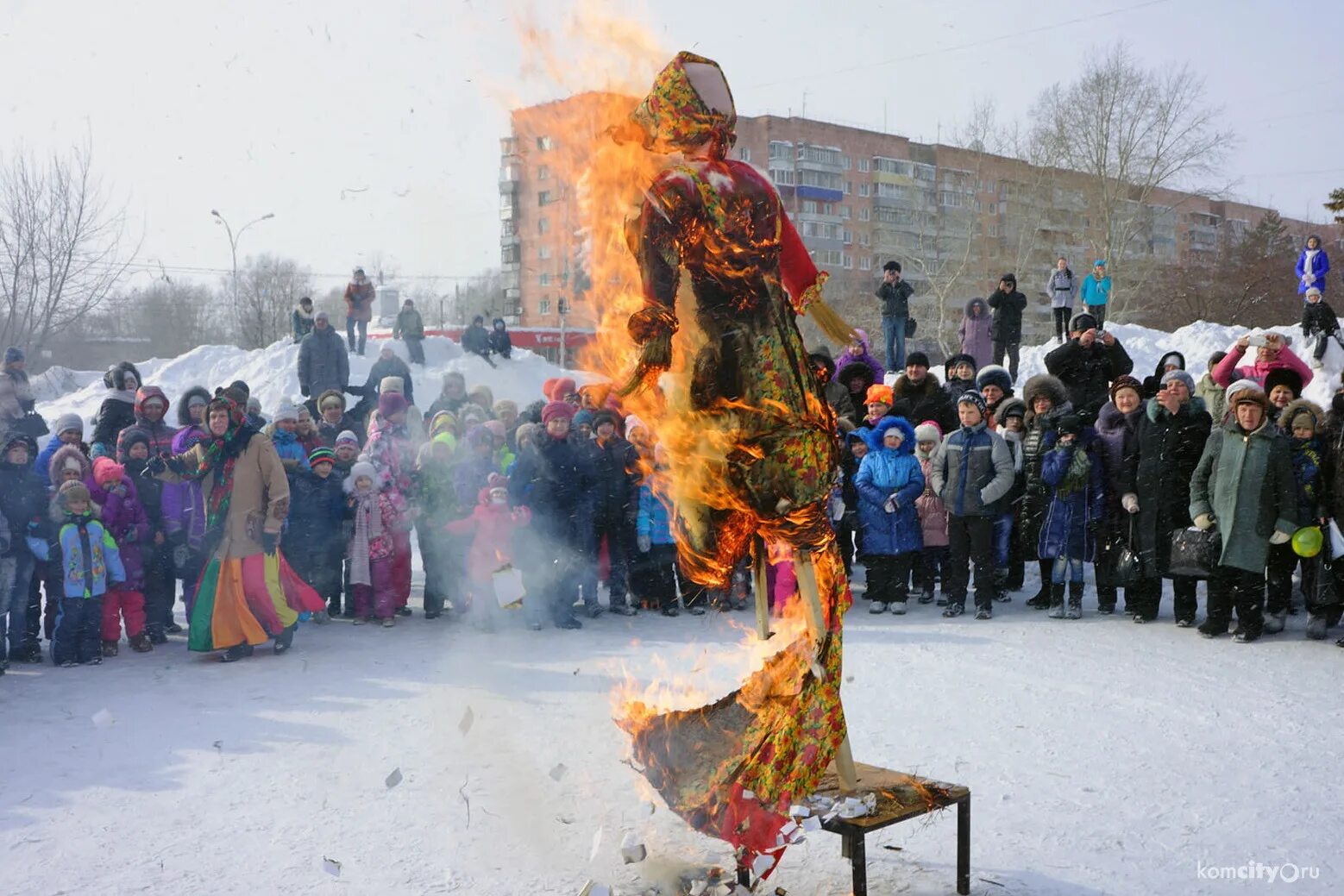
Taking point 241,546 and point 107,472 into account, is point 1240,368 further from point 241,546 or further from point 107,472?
point 107,472

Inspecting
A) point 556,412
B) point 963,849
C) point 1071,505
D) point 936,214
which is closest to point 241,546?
point 556,412

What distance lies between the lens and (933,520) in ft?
30.3

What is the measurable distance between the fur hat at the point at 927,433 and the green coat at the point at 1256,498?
2.68 meters

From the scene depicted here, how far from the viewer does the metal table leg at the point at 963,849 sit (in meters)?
3.83

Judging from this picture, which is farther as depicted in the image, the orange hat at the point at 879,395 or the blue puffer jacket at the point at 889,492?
the orange hat at the point at 879,395

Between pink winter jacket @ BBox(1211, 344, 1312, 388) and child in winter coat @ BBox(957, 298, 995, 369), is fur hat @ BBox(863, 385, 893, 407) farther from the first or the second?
child in winter coat @ BBox(957, 298, 995, 369)

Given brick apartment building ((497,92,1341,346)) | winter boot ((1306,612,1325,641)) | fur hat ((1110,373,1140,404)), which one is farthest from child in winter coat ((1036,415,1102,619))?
brick apartment building ((497,92,1341,346))

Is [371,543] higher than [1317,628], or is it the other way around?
[371,543]

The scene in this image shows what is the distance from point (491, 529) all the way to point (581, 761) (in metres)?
3.58

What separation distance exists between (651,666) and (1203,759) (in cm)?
326

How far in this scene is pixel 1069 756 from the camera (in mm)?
5266

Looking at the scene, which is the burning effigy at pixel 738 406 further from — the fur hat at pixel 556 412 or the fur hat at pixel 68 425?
the fur hat at pixel 68 425

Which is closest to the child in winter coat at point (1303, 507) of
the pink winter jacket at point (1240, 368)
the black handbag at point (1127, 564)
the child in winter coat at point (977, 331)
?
the black handbag at point (1127, 564)

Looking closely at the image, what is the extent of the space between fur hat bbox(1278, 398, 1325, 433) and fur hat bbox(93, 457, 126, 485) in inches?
332
